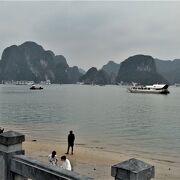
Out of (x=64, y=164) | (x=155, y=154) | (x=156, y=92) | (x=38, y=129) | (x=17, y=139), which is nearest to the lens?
(x=17, y=139)

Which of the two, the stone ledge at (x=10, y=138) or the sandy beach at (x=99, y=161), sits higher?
the stone ledge at (x=10, y=138)

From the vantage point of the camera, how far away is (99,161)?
77.0ft

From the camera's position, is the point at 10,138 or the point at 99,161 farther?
the point at 99,161

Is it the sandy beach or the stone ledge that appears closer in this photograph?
the stone ledge

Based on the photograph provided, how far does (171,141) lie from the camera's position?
120 ft

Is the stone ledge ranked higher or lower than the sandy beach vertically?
higher

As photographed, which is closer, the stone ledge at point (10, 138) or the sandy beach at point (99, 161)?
the stone ledge at point (10, 138)

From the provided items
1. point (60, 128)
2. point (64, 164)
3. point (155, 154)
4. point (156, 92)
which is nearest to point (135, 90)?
point (156, 92)

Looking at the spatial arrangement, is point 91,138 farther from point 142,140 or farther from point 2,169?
point 2,169

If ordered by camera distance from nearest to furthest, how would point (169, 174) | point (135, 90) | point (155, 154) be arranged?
point (169, 174)
point (155, 154)
point (135, 90)

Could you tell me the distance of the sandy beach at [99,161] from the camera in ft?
65.9

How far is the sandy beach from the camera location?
20.1 m

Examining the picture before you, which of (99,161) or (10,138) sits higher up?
(10,138)

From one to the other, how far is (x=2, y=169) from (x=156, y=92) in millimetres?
161443
